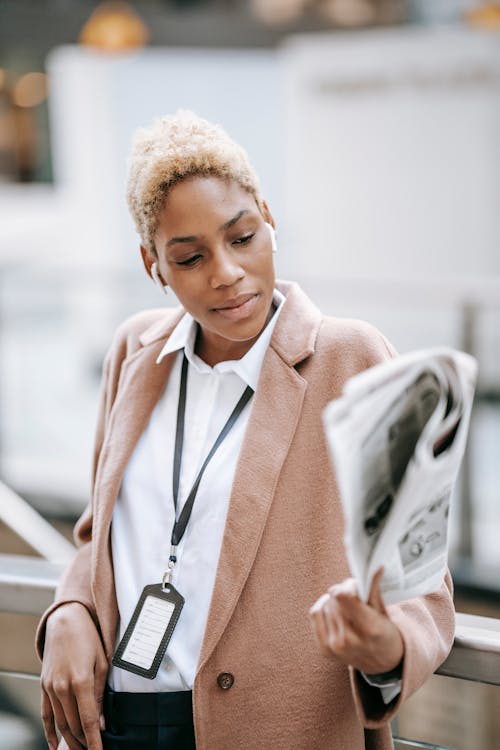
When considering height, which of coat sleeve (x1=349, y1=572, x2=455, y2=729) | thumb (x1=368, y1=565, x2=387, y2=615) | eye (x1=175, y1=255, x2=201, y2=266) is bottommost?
coat sleeve (x1=349, y1=572, x2=455, y2=729)

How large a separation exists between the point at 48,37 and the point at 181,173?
813 cm

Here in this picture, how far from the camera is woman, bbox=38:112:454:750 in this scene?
55.5 inches

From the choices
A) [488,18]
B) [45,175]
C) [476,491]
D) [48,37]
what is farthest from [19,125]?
[476,491]

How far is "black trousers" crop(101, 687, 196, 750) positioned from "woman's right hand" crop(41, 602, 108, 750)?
0.04 metres

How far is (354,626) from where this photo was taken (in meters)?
1.13

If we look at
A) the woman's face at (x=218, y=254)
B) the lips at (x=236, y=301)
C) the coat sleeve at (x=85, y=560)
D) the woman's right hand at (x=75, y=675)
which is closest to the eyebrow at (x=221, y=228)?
the woman's face at (x=218, y=254)

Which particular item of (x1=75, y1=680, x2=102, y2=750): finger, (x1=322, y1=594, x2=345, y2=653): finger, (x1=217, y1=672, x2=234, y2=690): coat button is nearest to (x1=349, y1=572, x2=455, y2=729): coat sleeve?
(x1=322, y1=594, x2=345, y2=653): finger

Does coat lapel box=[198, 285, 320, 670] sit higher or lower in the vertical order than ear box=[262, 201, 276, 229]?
lower

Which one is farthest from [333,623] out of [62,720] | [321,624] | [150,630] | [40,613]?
[40,613]

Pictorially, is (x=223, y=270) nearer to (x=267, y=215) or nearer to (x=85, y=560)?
(x=267, y=215)

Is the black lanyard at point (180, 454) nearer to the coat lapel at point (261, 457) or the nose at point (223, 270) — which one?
the coat lapel at point (261, 457)

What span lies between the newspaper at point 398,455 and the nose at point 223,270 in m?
0.39

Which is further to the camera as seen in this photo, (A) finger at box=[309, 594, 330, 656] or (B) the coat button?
(B) the coat button

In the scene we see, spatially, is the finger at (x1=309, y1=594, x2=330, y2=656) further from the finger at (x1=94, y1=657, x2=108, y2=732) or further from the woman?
the finger at (x1=94, y1=657, x2=108, y2=732)
